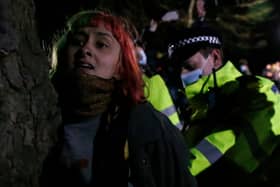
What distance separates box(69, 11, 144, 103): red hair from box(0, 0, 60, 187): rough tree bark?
1.22 ft

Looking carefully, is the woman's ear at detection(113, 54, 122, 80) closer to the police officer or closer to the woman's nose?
the woman's nose

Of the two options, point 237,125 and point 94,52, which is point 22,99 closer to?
point 94,52

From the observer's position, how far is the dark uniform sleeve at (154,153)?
5.98ft

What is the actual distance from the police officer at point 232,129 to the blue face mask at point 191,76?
305mm

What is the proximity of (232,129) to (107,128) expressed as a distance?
51.9 inches

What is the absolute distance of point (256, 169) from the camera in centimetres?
321

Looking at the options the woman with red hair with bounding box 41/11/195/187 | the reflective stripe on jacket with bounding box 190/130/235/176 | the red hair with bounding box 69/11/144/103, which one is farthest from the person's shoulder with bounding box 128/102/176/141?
the reflective stripe on jacket with bounding box 190/130/235/176

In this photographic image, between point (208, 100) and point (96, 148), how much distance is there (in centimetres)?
145

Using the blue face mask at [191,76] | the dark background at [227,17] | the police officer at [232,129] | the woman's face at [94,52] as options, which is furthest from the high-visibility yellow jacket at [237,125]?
the woman's face at [94,52]

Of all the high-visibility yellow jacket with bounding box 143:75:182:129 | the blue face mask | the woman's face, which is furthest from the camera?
the blue face mask

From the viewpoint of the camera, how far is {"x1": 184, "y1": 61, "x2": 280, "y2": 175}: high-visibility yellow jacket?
10.0 feet

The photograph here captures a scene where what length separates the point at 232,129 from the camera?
3100 millimetres

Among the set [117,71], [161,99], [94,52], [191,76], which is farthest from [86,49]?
[191,76]

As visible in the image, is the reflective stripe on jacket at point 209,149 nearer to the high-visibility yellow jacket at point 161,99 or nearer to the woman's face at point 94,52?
the high-visibility yellow jacket at point 161,99
